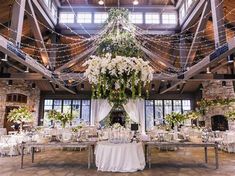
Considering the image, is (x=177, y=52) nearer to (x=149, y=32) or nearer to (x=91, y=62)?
(x=149, y=32)

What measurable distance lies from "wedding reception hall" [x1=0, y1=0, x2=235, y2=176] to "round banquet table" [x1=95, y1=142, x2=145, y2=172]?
0.02m

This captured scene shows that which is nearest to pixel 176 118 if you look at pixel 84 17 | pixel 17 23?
pixel 17 23

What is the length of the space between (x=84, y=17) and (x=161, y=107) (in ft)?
28.1

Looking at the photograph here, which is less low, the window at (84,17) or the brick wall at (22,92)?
the window at (84,17)

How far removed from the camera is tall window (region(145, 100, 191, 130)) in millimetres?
16484

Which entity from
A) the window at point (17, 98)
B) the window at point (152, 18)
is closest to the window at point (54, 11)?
the window at point (17, 98)

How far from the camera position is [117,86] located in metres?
5.16

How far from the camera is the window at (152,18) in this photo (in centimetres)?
1354

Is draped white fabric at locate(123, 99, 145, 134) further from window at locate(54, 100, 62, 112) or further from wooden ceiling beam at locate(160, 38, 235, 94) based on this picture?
wooden ceiling beam at locate(160, 38, 235, 94)

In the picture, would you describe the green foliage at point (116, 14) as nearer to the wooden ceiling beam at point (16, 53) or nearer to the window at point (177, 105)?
the wooden ceiling beam at point (16, 53)

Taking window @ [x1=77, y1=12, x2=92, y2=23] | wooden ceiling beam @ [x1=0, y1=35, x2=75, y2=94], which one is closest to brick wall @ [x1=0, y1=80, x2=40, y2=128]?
wooden ceiling beam @ [x1=0, y1=35, x2=75, y2=94]

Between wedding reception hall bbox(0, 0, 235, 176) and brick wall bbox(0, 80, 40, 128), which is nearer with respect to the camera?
wedding reception hall bbox(0, 0, 235, 176)

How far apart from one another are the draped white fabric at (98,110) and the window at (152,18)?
6189 millimetres

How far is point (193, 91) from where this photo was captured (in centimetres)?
1636
